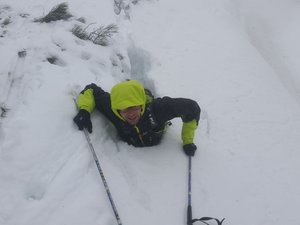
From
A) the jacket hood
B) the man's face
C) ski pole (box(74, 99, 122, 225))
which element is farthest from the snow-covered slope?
the jacket hood

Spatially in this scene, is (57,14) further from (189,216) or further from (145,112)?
(189,216)

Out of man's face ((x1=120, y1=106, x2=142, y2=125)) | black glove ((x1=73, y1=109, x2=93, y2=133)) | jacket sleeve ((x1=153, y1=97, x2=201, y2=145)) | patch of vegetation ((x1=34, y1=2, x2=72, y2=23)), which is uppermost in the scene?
jacket sleeve ((x1=153, y1=97, x2=201, y2=145))

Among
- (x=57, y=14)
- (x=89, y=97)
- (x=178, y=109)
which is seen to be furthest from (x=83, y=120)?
(x=57, y=14)

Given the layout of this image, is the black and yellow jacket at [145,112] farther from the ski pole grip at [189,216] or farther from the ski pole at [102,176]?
the ski pole grip at [189,216]

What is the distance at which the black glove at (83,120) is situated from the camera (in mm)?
4789

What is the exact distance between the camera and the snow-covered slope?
165 inches

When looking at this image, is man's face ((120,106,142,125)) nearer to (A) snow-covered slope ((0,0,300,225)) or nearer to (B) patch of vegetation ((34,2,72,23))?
(A) snow-covered slope ((0,0,300,225))

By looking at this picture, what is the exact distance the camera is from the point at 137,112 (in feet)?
15.4

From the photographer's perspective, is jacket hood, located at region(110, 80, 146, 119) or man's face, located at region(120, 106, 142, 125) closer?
jacket hood, located at region(110, 80, 146, 119)

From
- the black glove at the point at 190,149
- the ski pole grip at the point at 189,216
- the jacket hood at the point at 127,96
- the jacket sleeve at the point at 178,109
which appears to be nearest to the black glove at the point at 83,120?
the jacket hood at the point at 127,96

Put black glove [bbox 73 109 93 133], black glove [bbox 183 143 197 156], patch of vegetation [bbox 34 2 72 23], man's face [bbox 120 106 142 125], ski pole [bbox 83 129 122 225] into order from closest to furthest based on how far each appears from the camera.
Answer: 1. ski pole [bbox 83 129 122 225]
2. man's face [bbox 120 106 142 125]
3. black glove [bbox 73 109 93 133]
4. black glove [bbox 183 143 197 156]
5. patch of vegetation [bbox 34 2 72 23]

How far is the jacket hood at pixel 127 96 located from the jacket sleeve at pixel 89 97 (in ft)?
1.37

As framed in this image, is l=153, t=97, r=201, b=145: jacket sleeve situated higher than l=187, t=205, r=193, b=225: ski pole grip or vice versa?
l=153, t=97, r=201, b=145: jacket sleeve

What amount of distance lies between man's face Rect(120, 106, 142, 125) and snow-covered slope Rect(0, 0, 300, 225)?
42 centimetres
